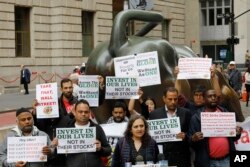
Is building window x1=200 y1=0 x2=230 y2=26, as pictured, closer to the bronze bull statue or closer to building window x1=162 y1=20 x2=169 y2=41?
building window x1=162 y1=20 x2=169 y2=41

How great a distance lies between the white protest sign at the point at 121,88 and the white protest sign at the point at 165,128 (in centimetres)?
165

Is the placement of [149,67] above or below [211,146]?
above

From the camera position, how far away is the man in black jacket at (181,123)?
6848 millimetres

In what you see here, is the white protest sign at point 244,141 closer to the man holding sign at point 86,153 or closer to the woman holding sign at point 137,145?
the woman holding sign at point 137,145

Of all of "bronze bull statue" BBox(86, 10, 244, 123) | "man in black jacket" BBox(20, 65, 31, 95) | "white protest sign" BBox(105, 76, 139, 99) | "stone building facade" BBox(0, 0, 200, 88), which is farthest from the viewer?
"stone building facade" BBox(0, 0, 200, 88)

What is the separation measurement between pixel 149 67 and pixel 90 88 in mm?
907

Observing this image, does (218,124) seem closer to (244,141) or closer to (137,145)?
(244,141)

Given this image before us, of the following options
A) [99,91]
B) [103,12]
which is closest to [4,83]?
[103,12]

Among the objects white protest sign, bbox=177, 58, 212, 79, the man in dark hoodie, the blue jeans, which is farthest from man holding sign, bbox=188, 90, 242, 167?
white protest sign, bbox=177, 58, 212, 79

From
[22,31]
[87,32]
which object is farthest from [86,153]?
[87,32]

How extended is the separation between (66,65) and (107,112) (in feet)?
86.6

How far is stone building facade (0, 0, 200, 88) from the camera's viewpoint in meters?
31.7

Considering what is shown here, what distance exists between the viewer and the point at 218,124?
6.73 m

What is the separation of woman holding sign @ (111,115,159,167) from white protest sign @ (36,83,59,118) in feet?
5.58
